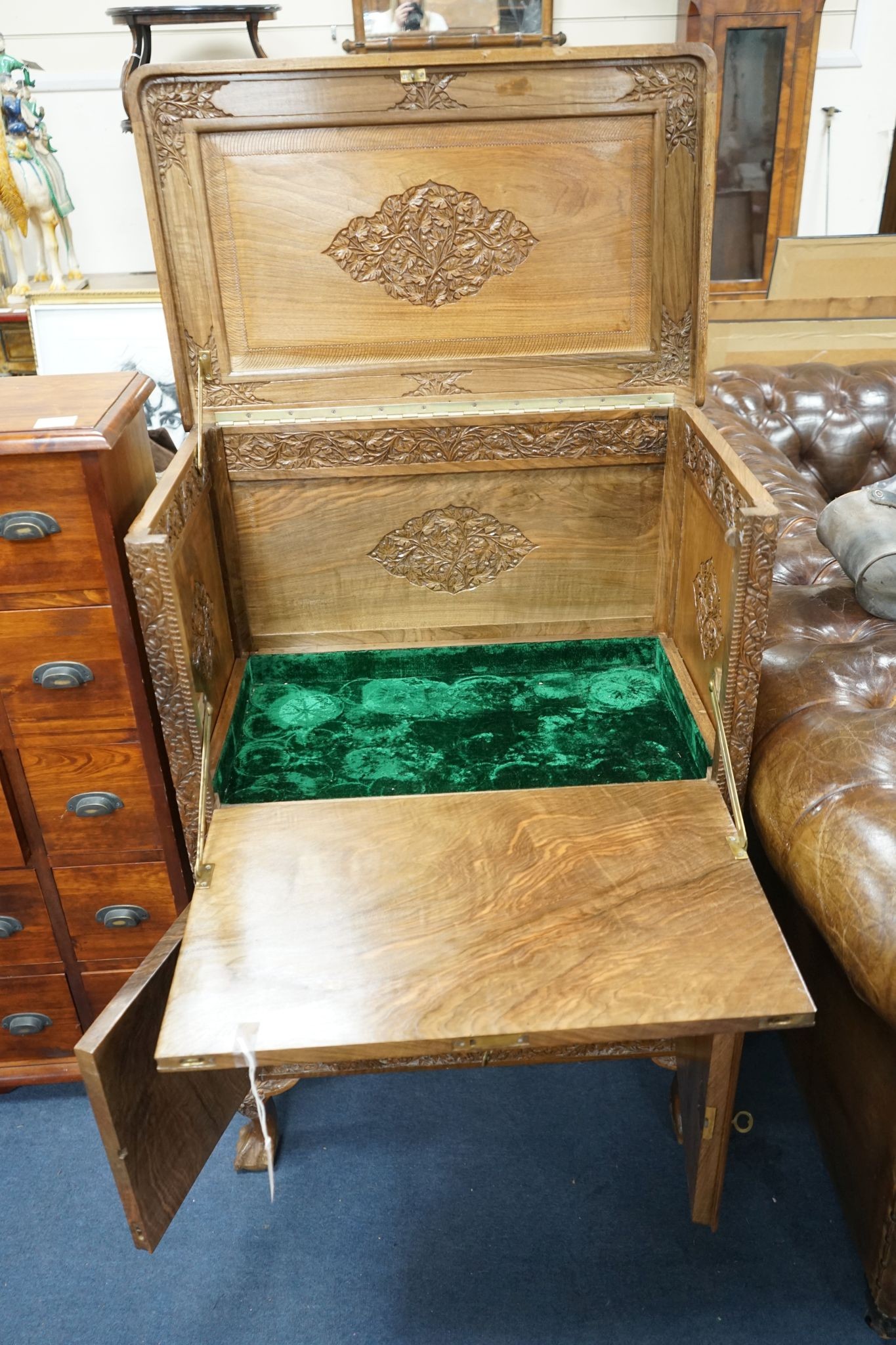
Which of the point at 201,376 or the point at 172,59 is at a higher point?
the point at 172,59

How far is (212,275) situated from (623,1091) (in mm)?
1480

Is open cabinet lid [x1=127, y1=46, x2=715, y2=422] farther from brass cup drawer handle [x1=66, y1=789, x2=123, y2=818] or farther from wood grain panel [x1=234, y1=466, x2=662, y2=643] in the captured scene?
brass cup drawer handle [x1=66, y1=789, x2=123, y2=818]

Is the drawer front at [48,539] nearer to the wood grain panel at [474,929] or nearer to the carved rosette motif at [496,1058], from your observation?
the wood grain panel at [474,929]

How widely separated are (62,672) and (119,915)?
17.9 inches

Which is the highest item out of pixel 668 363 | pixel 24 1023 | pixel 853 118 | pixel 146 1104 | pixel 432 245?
pixel 853 118

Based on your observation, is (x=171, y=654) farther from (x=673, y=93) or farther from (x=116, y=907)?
(x=673, y=93)

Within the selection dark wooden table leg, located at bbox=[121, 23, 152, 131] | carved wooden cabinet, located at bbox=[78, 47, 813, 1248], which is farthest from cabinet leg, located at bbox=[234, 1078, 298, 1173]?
dark wooden table leg, located at bbox=[121, 23, 152, 131]

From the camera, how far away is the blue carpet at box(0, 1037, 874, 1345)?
1281 millimetres

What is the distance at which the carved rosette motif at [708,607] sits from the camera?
4.14ft

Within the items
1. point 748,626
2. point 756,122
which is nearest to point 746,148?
point 756,122

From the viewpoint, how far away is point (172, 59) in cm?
318

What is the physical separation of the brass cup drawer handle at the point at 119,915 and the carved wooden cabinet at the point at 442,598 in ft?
Answer: 1.08

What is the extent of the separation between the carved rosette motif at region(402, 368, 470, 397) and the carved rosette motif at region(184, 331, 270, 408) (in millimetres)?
241

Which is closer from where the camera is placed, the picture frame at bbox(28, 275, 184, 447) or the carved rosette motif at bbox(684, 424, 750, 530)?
the carved rosette motif at bbox(684, 424, 750, 530)
